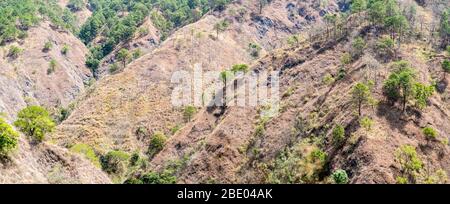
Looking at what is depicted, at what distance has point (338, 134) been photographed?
5744 cm

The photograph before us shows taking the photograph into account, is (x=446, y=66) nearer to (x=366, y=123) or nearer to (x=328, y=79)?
(x=328, y=79)

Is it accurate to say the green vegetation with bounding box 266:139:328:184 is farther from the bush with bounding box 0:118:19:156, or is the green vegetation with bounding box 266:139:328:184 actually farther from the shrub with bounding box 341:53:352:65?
the bush with bounding box 0:118:19:156

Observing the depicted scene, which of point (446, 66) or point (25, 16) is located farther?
point (25, 16)

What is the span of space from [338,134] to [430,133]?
11695mm

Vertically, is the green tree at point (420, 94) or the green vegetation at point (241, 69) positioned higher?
the green tree at point (420, 94)

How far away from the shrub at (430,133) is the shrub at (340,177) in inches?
525

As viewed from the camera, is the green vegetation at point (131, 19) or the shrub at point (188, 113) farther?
the green vegetation at point (131, 19)

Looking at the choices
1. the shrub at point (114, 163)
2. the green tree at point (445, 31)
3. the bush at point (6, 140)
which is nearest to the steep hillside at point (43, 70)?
the bush at point (6, 140)

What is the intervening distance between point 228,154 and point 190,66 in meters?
44.7

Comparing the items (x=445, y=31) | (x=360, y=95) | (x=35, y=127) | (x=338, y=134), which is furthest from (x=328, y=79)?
(x=35, y=127)

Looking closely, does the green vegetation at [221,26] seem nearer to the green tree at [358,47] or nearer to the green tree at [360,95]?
the green tree at [358,47]

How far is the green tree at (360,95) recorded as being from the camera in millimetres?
59469

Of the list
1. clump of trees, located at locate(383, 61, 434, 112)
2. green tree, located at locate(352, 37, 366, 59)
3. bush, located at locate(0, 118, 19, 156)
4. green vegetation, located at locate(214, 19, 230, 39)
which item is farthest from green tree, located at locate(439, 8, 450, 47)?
bush, located at locate(0, 118, 19, 156)

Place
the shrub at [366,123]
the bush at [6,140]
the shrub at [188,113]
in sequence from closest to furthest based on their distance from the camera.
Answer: the bush at [6,140] → the shrub at [366,123] → the shrub at [188,113]
